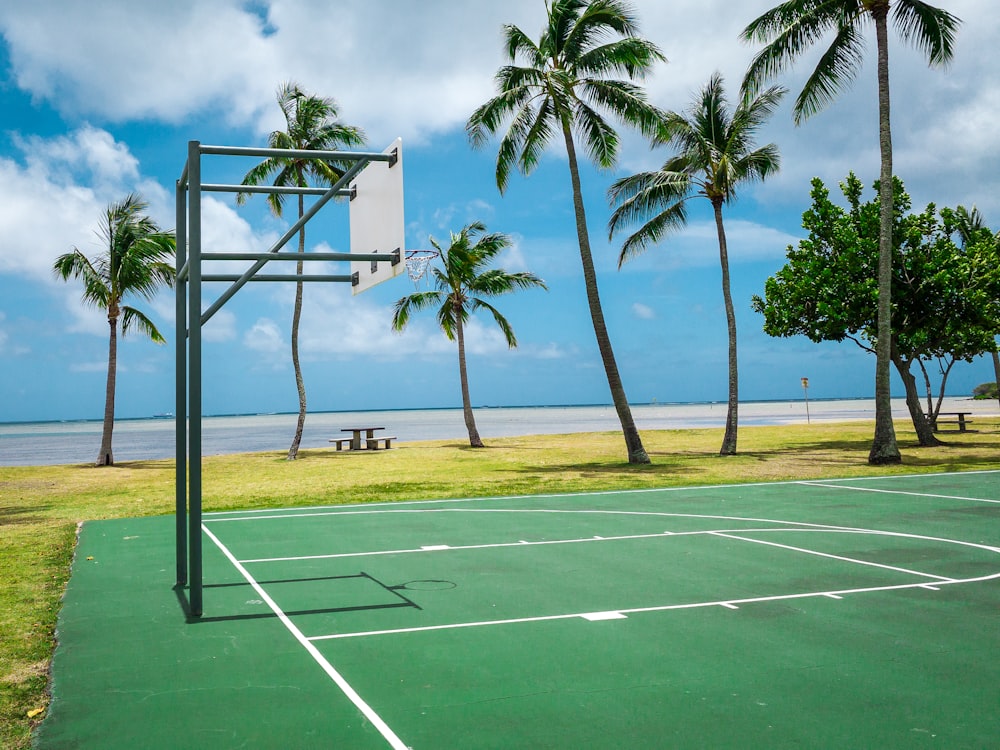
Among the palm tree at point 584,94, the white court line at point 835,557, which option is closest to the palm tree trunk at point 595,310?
the palm tree at point 584,94

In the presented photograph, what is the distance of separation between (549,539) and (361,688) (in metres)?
5.82

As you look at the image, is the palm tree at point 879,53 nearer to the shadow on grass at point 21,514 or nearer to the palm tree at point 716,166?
the palm tree at point 716,166

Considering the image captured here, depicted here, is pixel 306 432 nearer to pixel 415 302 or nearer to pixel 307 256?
pixel 415 302

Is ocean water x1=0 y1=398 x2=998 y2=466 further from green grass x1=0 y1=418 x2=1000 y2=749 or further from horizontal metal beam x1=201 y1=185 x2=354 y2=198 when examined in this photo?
horizontal metal beam x1=201 y1=185 x2=354 y2=198

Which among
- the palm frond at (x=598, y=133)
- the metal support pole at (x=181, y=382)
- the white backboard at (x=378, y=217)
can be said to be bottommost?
the metal support pole at (x=181, y=382)

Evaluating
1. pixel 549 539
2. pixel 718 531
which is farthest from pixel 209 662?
pixel 718 531

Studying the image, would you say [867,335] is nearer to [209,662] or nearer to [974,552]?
[974,552]

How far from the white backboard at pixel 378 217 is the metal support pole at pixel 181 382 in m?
1.68

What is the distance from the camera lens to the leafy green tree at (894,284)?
82.0ft

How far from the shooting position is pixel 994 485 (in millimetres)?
16172

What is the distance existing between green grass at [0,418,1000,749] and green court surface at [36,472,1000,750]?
0.31m

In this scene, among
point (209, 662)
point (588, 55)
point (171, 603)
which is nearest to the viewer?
point (209, 662)

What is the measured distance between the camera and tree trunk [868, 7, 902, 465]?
66.7 ft

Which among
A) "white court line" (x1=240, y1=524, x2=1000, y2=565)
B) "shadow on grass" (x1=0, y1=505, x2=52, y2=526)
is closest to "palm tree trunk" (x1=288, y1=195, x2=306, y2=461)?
"shadow on grass" (x1=0, y1=505, x2=52, y2=526)
